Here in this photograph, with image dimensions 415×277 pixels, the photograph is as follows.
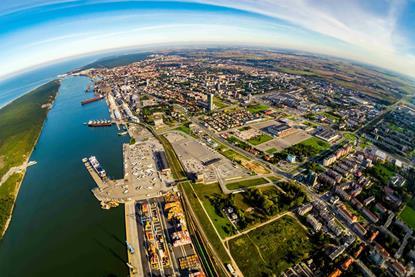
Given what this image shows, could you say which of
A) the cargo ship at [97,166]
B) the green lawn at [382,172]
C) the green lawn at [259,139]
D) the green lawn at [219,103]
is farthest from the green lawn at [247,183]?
the green lawn at [219,103]

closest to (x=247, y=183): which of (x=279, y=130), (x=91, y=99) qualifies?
(x=279, y=130)

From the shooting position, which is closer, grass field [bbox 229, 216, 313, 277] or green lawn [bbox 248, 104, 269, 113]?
grass field [bbox 229, 216, 313, 277]

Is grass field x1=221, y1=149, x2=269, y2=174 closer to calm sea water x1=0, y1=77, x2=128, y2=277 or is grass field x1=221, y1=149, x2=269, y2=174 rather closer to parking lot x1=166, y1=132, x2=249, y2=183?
parking lot x1=166, y1=132, x2=249, y2=183

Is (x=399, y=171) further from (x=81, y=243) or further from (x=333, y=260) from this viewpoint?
(x=81, y=243)

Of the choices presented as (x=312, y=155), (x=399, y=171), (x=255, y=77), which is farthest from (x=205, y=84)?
(x=399, y=171)

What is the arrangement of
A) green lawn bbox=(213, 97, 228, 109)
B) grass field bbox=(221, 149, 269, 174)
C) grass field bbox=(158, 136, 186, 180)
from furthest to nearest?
green lawn bbox=(213, 97, 228, 109)
grass field bbox=(221, 149, 269, 174)
grass field bbox=(158, 136, 186, 180)

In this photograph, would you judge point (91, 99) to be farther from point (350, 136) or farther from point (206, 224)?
point (350, 136)

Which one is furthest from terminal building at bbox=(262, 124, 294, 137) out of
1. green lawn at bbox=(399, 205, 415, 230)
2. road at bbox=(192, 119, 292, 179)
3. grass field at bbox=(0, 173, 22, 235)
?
grass field at bbox=(0, 173, 22, 235)
